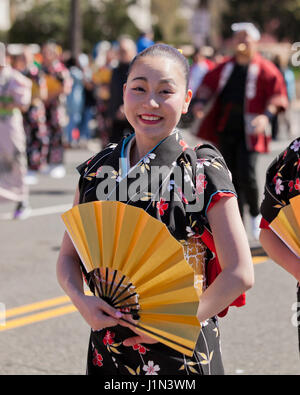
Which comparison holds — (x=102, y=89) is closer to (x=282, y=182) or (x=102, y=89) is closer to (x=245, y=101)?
(x=245, y=101)

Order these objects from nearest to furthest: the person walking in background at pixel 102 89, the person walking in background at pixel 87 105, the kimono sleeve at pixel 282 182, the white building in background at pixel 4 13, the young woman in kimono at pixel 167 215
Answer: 1. the young woman in kimono at pixel 167 215
2. the kimono sleeve at pixel 282 182
3. the person walking in background at pixel 102 89
4. the person walking in background at pixel 87 105
5. the white building in background at pixel 4 13

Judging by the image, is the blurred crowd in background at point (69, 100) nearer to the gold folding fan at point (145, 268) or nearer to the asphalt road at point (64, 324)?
the asphalt road at point (64, 324)

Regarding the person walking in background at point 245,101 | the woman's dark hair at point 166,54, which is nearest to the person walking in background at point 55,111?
the person walking in background at point 245,101

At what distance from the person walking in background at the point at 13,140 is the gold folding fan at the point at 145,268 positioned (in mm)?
6706

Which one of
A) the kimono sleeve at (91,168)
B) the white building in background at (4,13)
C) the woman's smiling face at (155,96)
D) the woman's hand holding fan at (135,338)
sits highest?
the white building in background at (4,13)

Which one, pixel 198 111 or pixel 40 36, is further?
pixel 40 36

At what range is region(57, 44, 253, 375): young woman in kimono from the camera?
2230mm

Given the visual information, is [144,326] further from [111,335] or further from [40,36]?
[40,36]

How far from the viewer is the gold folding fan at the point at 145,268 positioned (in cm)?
212

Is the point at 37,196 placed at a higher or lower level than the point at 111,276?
higher

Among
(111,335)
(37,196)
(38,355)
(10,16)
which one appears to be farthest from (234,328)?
(10,16)

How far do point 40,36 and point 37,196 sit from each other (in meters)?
32.3

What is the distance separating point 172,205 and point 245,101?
5.17 meters

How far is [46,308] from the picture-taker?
546cm
